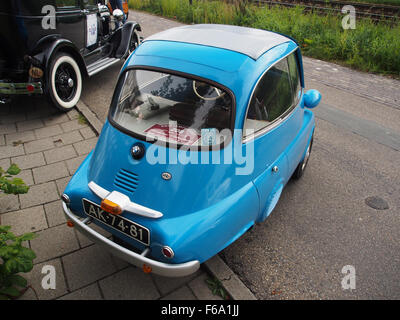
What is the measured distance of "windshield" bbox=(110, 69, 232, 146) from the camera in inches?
96.7

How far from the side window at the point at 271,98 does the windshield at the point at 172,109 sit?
27 cm

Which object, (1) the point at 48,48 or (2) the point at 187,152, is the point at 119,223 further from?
(1) the point at 48,48

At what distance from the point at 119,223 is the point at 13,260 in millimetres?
773

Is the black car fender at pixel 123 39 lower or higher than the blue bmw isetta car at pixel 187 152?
higher

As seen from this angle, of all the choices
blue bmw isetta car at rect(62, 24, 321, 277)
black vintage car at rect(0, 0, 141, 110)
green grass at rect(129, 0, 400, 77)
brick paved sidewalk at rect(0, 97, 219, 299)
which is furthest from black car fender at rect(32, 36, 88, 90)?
green grass at rect(129, 0, 400, 77)

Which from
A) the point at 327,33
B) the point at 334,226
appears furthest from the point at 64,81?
the point at 327,33

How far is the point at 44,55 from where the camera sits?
4828 mm

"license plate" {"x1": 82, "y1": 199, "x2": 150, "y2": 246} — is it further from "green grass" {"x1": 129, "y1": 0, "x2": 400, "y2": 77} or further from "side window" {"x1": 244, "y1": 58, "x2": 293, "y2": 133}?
"green grass" {"x1": 129, "y1": 0, "x2": 400, "y2": 77}

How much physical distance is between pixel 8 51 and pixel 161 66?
3433 mm

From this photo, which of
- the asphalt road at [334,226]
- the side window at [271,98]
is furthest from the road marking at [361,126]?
the side window at [271,98]

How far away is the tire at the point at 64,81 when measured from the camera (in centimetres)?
501

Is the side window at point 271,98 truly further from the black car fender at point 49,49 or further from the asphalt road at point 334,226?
the black car fender at point 49,49
